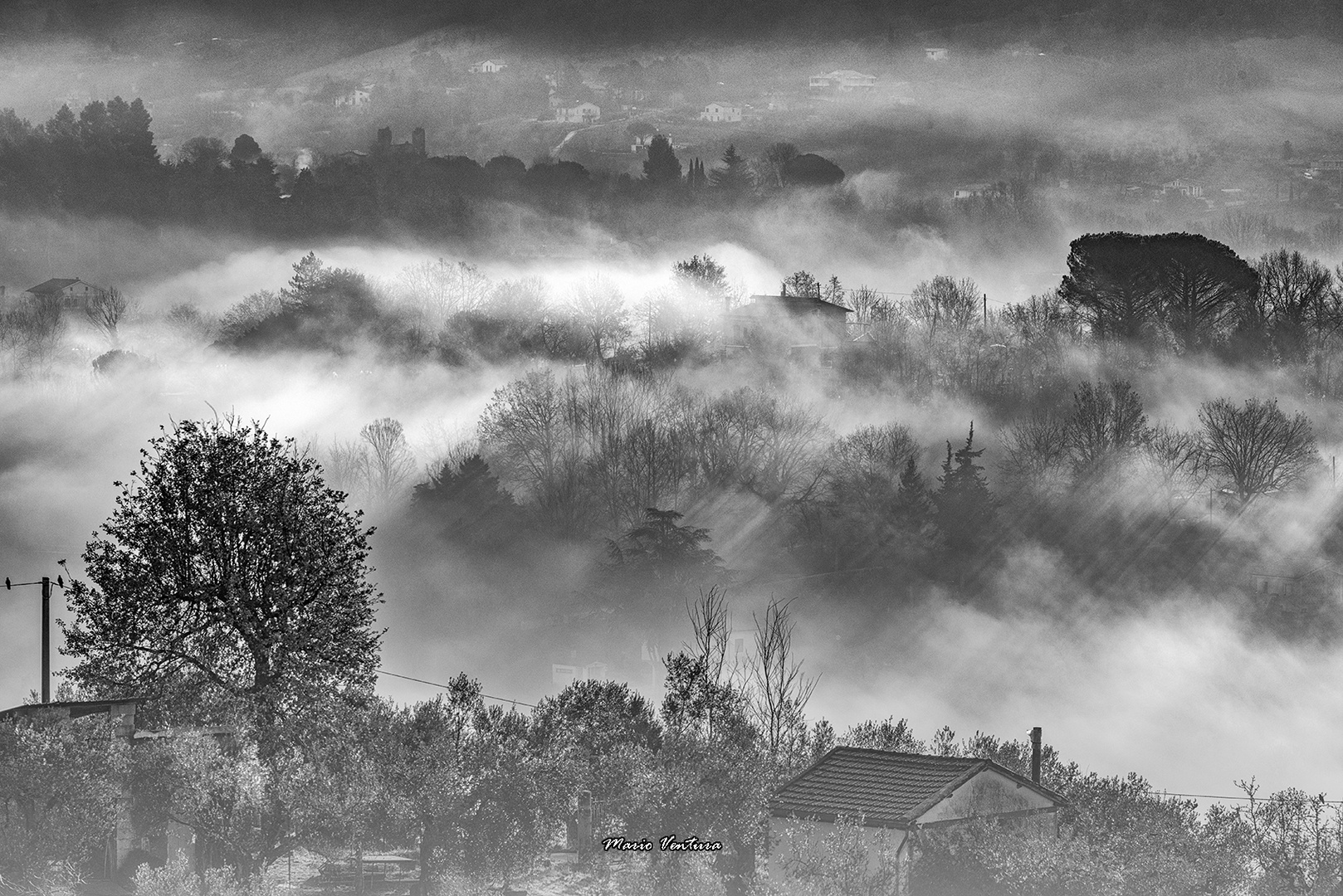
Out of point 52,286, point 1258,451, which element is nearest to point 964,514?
point 1258,451

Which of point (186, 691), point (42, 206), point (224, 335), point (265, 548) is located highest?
point (42, 206)

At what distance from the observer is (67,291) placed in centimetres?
15088

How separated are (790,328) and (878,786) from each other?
335 feet

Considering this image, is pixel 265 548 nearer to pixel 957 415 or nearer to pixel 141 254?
pixel 957 415

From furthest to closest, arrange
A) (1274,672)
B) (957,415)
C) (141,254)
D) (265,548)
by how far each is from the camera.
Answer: (141,254)
(957,415)
(1274,672)
(265,548)

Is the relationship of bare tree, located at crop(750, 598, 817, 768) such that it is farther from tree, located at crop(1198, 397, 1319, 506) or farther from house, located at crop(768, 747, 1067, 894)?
tree, located at crop(1198, 397, 1319, 506)

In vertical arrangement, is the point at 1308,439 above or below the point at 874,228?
below

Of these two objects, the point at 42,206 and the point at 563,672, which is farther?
the point at 42,206

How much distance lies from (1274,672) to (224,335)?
84548 millimetres

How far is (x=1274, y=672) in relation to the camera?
280 feet

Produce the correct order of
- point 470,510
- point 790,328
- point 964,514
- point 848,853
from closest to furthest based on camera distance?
point 848,853 < point 964,514 < point 470,510 < point 790,328

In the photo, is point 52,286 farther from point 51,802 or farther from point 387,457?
point 51,802

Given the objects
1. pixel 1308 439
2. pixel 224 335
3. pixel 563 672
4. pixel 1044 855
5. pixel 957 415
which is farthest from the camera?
pixel 224 335

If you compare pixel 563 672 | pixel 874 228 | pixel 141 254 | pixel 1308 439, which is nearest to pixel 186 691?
pixel 563 672
